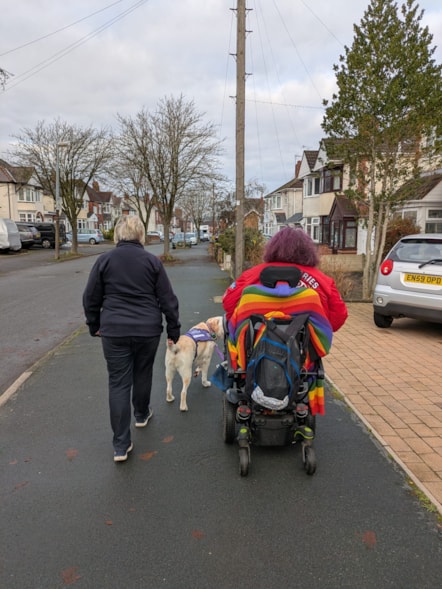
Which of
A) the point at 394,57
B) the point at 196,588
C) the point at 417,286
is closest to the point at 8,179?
the point at 394,57

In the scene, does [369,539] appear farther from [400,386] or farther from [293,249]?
[400,386]

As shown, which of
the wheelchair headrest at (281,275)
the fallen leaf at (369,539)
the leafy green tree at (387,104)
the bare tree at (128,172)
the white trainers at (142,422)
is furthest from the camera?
the bare tree at (128,172)

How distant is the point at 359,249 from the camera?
24578mm

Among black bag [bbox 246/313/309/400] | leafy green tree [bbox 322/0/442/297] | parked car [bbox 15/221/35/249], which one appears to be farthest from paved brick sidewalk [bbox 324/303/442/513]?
parked car [bbox 15/221/35/249]

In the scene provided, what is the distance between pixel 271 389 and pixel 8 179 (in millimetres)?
51491

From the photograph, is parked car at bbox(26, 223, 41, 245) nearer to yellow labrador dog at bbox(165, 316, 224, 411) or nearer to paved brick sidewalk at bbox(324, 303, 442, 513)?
paved brick sidewalk at bbox(324, 303, 442, 513)

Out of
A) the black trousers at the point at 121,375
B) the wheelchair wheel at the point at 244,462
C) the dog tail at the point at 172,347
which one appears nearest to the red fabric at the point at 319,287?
the black trousers at the point at 121,375

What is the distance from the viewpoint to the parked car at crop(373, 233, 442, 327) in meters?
6.85

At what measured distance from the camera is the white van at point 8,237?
93.4ft

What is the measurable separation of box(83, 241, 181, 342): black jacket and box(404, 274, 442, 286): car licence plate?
508cm

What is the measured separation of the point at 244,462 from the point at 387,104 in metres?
9.49

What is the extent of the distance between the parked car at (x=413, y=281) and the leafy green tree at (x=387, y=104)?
12.5ft

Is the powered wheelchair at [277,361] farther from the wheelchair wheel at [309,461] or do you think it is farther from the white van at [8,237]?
the white van at [8,237]

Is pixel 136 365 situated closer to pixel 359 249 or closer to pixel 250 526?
pixel 250 526
